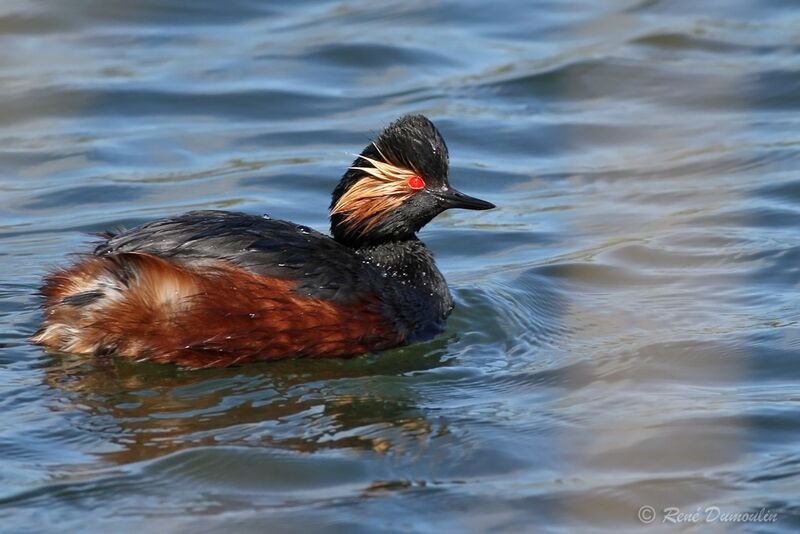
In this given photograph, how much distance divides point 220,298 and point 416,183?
1.34 m

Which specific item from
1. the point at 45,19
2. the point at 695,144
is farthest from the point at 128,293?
the point at 45,19

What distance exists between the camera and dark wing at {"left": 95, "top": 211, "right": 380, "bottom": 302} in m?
6.64

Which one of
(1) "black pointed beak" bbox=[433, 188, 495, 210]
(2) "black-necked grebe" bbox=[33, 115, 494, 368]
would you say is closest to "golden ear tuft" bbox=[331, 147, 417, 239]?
(1) "black pointed beak" bbox=[433, 188, 495, 210]

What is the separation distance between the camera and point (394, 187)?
7320mm

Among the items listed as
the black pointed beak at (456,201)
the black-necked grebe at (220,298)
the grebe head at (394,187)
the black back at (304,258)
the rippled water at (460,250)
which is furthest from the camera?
the black pointed beak at (456,201)

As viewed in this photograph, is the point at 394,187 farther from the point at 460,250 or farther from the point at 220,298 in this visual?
the point at 460,250

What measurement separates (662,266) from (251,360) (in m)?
2.89

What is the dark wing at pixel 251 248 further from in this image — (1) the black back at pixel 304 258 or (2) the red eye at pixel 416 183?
(2) the red eye at pixel 416 183

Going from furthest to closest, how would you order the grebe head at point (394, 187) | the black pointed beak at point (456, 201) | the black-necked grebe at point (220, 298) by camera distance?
the black pointed beak at point (456, 201) < the grebe head at point (394, 187) < the black-necked grebe at point (220, 298)

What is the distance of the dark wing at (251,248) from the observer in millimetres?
6637

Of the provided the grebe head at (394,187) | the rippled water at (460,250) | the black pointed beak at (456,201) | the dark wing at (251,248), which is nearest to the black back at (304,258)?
the dark wing at (251,248)

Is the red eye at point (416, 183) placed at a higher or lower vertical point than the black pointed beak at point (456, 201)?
higher

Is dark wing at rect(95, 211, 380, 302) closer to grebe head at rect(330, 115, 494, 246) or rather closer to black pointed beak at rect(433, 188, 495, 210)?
grebe head at rect(330, 115, 494, 246)

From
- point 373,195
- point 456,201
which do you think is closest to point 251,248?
point 373,195
